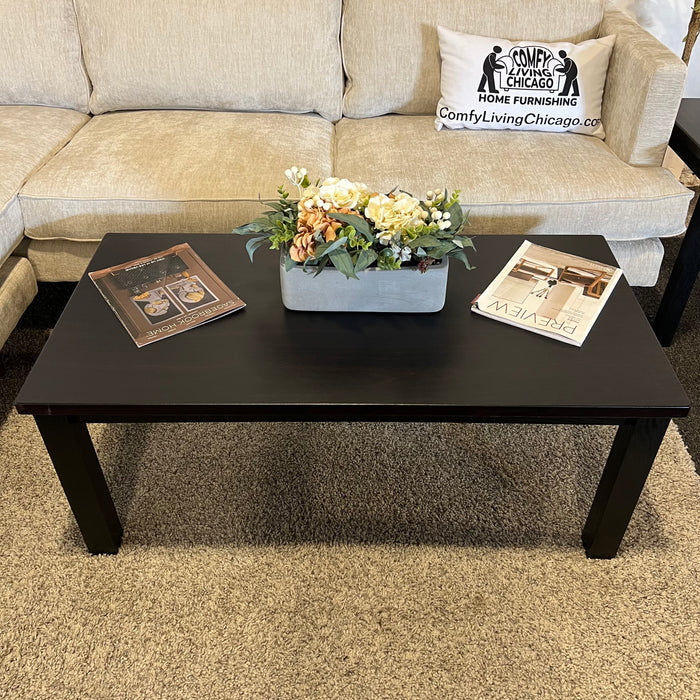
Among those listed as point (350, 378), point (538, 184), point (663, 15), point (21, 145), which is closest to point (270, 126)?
point (21, 145)

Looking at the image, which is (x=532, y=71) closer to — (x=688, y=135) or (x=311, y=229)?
(x=688, y=135)

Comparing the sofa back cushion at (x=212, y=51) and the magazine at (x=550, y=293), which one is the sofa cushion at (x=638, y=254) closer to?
the magazine at (x=550, y=293)

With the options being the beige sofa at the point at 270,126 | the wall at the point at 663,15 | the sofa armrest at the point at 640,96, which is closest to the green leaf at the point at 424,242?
the beige sofa at the point at 270,126

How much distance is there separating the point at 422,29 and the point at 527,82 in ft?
1.24

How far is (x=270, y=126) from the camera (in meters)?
2.05

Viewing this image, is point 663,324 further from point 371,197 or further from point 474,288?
point 371,197

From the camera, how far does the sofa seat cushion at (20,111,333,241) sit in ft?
5.79

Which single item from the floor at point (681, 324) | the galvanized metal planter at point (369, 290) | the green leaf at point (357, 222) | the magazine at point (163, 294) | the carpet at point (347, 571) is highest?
the green leaf at point (357, 222)

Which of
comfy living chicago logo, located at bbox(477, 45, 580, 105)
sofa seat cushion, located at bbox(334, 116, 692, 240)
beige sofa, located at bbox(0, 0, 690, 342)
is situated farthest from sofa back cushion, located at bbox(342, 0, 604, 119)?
sofa seat cushion, located at bbox(334, 116, 692, 240)

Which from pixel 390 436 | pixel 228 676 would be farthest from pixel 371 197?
pixel 228 676

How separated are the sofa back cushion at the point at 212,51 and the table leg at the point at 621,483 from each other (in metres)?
1.46

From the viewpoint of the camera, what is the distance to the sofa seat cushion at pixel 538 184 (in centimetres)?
176

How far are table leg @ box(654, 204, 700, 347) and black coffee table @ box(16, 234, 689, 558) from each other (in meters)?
0.59

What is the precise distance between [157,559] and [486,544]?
2.27 ft
